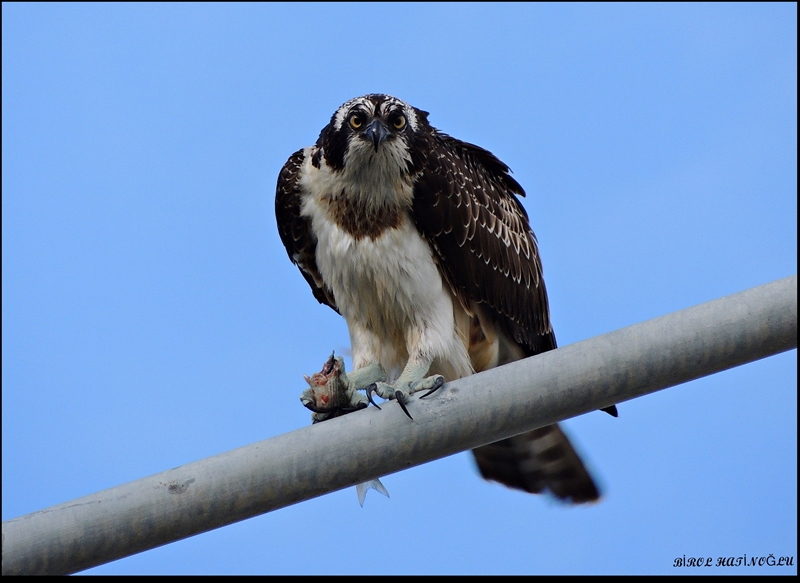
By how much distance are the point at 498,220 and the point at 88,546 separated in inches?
163

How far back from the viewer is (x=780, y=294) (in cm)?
339

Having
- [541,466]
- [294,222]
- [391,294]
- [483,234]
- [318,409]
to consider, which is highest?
[294,222]

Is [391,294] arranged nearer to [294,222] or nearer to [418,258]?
[418,258]

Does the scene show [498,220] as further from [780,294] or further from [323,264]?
[780,294]

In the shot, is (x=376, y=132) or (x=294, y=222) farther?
(x=294, y=222)

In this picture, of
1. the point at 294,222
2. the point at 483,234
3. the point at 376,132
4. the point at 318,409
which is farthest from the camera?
the point at 294,222

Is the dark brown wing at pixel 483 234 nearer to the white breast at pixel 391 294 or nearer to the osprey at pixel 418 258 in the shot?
the osprey at pixel 418 258

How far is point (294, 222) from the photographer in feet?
22.6

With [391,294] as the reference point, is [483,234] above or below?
above

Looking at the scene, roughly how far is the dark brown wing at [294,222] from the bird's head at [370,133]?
1.93 feet

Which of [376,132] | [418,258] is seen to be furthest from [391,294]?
[376,132]

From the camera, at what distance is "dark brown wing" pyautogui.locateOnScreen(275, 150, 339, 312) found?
684 cm

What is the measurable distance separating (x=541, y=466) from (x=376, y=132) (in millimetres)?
2673

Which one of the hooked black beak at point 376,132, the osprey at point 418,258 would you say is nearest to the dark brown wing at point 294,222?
the osprey at point 418,258
